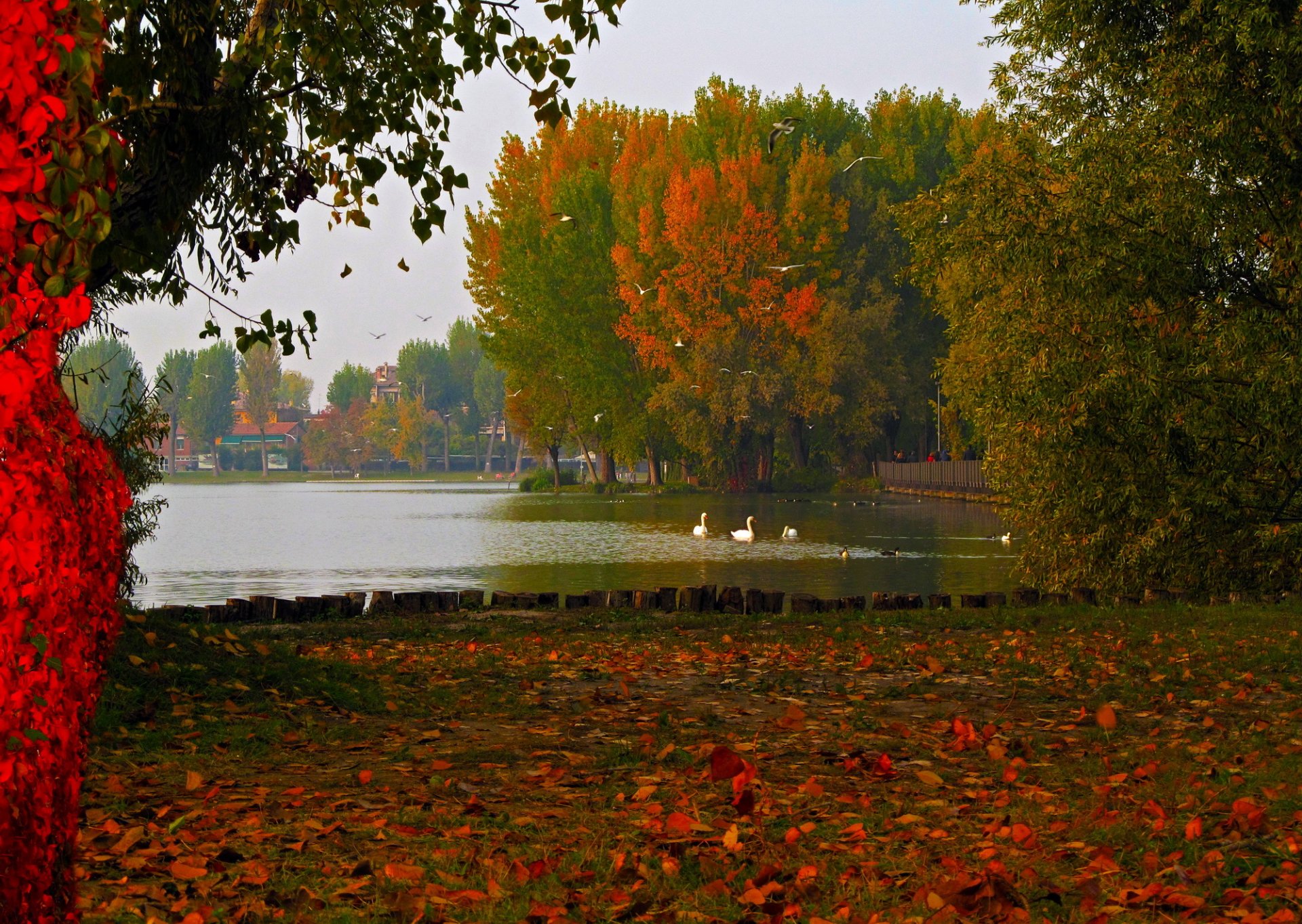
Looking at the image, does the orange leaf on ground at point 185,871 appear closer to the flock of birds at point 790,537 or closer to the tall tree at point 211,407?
the flock of birds at point 790,537

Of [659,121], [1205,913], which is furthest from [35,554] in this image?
[659,121]

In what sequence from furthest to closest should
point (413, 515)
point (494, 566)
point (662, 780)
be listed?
point (413, 515)
point (494, 566)
point (662, 780)

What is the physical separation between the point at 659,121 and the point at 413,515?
29.8 m

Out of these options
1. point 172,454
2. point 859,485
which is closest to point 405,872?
point 859,485

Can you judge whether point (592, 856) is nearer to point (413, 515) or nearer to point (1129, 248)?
point (1129, 248)

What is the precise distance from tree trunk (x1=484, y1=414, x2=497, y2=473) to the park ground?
6536 inches

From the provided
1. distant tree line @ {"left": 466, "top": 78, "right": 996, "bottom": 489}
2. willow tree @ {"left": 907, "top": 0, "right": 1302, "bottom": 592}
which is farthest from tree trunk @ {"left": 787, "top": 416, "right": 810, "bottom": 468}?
willow tree @ {"left": 907, "top": 0, "right": 1302, "bottom": 592}

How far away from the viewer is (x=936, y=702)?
9711 millimetres

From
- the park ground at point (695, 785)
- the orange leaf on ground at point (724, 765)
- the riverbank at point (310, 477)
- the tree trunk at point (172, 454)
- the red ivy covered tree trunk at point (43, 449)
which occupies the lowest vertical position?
the park ground at point (695, 785)

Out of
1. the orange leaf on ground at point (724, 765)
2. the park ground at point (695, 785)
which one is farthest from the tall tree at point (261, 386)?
the orange leaf on ground at point (724, 765)

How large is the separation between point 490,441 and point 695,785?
177486mm

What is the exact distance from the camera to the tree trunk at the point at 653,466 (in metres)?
77.4

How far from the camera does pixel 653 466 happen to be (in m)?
79.4

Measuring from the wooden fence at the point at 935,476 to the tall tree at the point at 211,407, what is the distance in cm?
12543
